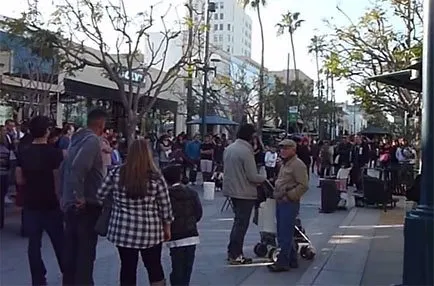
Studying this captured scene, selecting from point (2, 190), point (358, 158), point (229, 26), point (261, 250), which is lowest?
point (261, 250)

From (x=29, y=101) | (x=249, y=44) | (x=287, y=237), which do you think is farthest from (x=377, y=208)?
(x=249, y=44)

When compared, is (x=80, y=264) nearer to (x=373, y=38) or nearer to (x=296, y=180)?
(x=296, y=180)

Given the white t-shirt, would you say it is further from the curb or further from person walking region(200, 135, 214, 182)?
the curb

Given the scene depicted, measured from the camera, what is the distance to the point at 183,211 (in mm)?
6535

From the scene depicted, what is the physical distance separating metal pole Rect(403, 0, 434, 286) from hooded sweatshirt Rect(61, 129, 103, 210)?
2.91 metres

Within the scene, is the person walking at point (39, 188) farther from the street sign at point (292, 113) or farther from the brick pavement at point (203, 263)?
the street sign at point (292, 113)

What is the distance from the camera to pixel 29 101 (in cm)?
2738

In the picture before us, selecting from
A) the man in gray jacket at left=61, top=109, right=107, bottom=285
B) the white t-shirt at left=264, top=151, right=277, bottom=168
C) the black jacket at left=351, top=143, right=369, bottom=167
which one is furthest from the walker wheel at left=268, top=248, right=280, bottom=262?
the black jacket at left=351, top=143, right=369, bottom=167

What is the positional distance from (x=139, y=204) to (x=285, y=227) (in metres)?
3.05

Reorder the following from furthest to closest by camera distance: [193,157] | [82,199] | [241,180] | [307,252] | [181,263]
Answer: [193,157] < [307,252] < [241,180] < [181,263] < [82,199]

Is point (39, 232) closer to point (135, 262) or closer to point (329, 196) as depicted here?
point (135, 262)

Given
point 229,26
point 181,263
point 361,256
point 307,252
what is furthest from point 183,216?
point 229,26

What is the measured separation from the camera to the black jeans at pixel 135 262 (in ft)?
19.8

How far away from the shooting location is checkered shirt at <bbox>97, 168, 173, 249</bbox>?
5855mm
